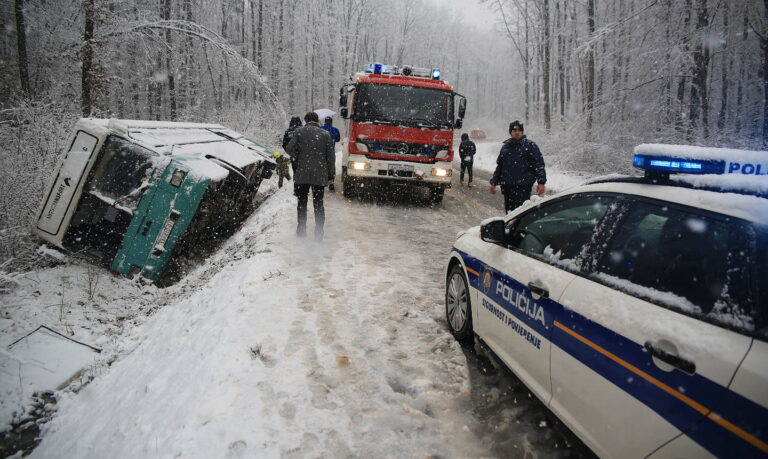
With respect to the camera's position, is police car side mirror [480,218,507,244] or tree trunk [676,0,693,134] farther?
tree trunk [676,0,693,134]

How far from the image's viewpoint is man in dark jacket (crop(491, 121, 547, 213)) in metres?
6.66

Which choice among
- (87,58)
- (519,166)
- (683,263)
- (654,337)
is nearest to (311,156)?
(519,166)

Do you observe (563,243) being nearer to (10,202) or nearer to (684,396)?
(684,396)

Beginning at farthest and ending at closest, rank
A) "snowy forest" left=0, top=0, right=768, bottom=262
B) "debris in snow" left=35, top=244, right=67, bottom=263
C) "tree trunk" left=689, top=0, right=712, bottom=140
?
1. "tree trunk" left=689, top=0, right=712, bottom=140
2. "snowy forest" left=0, top=0, right=768, bottom=262
3. "debris in snow" left=35, top=244, right=67, bottom=263

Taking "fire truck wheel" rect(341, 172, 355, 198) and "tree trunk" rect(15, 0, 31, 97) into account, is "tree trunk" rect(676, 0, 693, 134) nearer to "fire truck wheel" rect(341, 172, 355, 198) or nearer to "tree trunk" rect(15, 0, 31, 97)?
"fire truck wheel" rect(341, 172, 355, 198)

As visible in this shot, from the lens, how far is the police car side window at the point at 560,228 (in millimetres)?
2646

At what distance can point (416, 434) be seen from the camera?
9.68 feet

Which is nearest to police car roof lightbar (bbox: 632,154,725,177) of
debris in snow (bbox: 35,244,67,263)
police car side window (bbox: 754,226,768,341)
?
police car side window (bbox: 754,226,768,341)

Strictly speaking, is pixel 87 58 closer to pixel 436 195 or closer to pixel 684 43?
pixel 436 195

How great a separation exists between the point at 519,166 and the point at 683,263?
4912 mm

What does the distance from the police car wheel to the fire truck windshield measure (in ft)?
20.6

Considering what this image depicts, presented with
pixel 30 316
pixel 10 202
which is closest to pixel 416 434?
pixel 30 316

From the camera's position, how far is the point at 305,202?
7.27 meters

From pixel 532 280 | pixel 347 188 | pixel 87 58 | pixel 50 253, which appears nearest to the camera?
pixel 532 280
